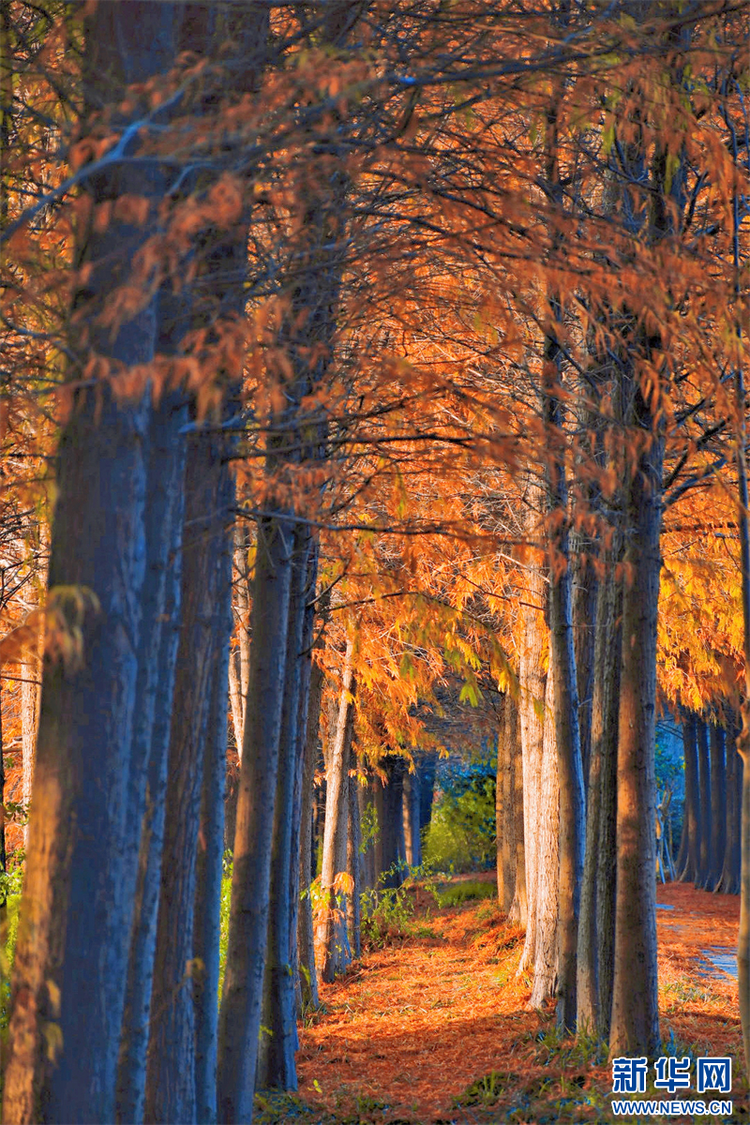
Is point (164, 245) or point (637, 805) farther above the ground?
point (164, 245)

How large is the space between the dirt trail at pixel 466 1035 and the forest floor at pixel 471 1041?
17 millimetres

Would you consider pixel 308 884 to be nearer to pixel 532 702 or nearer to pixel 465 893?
pixel 532 702

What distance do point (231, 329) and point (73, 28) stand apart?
2367 mm

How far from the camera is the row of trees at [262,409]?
3572mm

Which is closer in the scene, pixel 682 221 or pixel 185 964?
pixel 185 964

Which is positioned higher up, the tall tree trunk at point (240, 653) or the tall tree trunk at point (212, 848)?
the tall tree trunk at point (240, 653)

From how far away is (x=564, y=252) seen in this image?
467 cm

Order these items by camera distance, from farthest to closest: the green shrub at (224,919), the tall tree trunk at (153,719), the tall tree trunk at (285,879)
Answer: the green shrub at (224,919), the tall tree trunk at (285,879), the tall tree trunk at (153,719)

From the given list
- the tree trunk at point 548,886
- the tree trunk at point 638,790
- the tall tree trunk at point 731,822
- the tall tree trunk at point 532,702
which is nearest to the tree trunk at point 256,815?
the tree trunk at point 638,790

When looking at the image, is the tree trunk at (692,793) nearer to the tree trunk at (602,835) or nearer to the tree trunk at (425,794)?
the tree trunk at (425,794)

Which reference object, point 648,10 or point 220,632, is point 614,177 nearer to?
point 648,10

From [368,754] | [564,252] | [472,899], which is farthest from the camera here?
[472,899]

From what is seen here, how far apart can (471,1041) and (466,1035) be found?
39 centimetres

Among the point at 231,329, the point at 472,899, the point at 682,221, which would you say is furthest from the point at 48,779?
the point at 472,899
